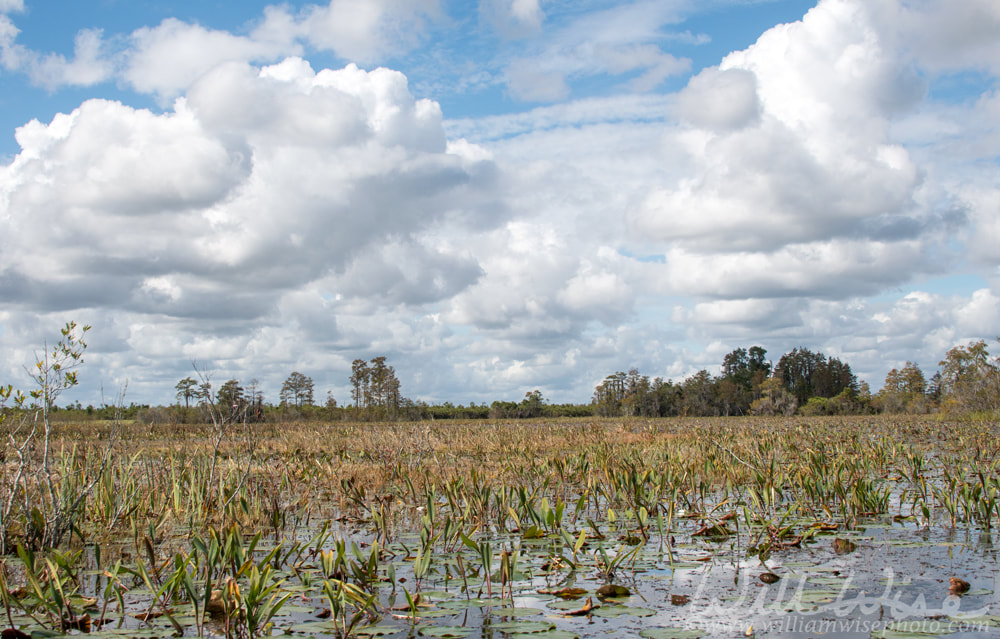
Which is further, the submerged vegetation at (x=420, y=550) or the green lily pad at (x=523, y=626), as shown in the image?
the submerged vegetation at (x=420, y=550)

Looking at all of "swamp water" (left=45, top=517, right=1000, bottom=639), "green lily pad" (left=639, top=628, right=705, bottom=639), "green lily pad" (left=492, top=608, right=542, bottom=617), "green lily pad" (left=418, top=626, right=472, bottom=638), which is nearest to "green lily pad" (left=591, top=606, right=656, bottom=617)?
"swamp water" (left=45, top=517, right=1000, bottom=639)

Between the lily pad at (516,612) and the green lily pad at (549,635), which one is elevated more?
the green lily pad at (549,635)

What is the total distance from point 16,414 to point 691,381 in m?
97.8

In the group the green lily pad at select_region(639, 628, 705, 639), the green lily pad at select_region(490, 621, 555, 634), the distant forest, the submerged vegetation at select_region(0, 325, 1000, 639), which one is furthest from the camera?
the distant forest

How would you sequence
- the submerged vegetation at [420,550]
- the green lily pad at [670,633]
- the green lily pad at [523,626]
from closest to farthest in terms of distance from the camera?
the green lily pad at [670,633] < the green lily pad at [523,626] < the submerged vegetation at [420,550]

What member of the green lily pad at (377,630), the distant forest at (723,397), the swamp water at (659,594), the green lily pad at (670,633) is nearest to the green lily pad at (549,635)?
the swamp water at (659,594)

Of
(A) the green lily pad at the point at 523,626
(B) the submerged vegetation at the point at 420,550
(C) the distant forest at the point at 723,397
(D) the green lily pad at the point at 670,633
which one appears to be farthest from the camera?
(C) the distant forest at the point at 723,397

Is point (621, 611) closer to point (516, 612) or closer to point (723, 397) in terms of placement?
point (516, 612)

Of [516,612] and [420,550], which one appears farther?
[420,550]

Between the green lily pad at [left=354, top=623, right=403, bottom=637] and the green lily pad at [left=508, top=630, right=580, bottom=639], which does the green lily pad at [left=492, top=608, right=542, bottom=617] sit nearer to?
the green lily pad at [left=508, top=630, right=580, bottom=639]

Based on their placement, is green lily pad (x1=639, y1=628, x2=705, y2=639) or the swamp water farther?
the swamp water

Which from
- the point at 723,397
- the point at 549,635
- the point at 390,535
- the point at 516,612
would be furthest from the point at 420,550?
the point at 723,397

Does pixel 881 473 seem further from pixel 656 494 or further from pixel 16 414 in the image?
pixel 16 414

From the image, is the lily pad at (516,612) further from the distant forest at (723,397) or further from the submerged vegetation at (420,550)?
the distant forest at (723,397)
